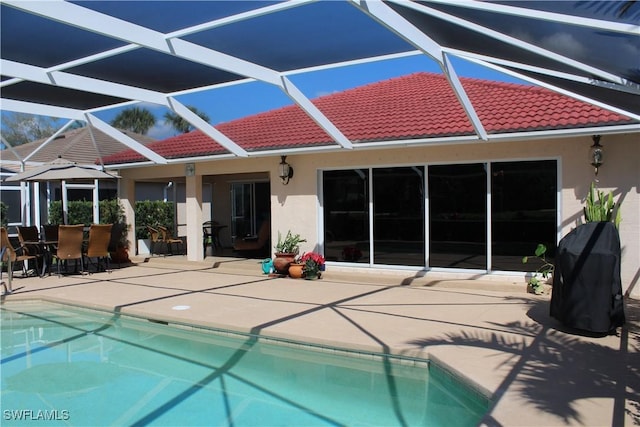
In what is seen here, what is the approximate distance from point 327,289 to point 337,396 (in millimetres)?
5624

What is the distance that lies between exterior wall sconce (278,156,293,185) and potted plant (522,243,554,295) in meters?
7.11

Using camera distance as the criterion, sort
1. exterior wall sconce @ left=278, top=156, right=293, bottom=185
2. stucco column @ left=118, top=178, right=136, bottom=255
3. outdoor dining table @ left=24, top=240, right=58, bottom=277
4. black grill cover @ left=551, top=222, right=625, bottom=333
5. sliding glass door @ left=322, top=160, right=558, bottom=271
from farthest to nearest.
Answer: stucco column @ left=118, top=178, right=136, bottom=255 → exterior wall sconce @ left=278, top=156, right=293, bottom=185 → outdoor dining table @ left=24, top=240, right=58, bottom=277 → sliding glass door @ left=322, top=160, right=558, bottom=271 → black grill cover @ left=551, top=222, right=625, bottom=333

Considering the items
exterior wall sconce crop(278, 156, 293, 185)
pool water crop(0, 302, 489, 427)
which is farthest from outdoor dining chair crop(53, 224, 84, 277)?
exterior wall sconce crop(278, 156, 293, 185)

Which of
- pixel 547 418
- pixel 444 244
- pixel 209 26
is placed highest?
pixel 209 26

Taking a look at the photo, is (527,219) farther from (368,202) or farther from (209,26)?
(209,26)

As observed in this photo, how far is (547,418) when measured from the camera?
4.73 metres

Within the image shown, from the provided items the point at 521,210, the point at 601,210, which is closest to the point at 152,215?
the point at 521,210

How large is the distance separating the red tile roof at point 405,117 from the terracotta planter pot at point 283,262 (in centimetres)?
322

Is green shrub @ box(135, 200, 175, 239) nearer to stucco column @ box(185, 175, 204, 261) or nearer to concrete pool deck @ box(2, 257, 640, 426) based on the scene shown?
stucco column @ box(185, 175, 204, 261)

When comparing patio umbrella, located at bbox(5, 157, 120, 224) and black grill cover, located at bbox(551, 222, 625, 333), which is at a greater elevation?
patio umbrella, located at bbox(5, 157, 120, 224)

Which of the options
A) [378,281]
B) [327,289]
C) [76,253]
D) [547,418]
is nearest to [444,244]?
[378,281]

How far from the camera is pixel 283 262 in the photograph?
46.2 ft

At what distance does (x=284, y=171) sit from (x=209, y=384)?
29.0ft

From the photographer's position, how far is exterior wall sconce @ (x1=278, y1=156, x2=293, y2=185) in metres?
14.9
